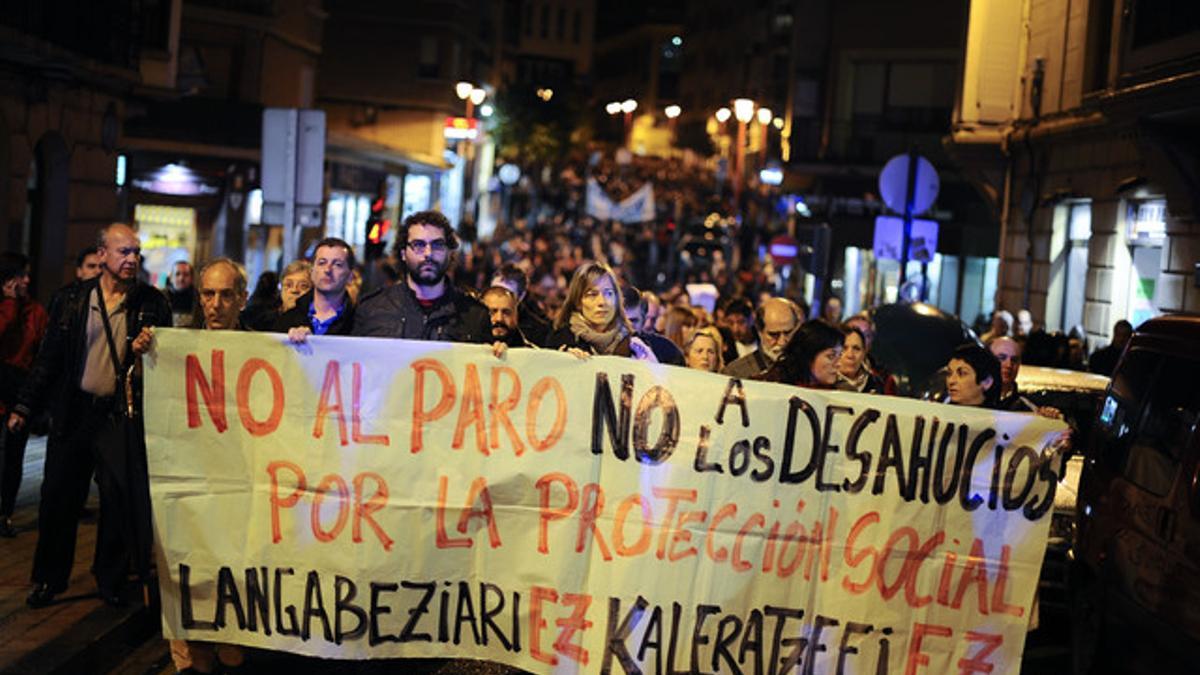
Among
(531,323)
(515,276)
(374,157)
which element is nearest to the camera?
(531,323)

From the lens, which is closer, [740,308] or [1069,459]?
[1069,459]

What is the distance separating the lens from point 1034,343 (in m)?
17.8

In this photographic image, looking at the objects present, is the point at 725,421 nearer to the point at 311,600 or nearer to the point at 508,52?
the point at 311,600

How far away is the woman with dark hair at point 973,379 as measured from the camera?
8258mm

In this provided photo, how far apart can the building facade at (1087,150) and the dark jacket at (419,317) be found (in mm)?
11081

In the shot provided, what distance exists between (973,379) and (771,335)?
5.70ft

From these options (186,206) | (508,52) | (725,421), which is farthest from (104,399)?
(508,52)

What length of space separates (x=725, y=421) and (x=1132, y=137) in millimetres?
15541

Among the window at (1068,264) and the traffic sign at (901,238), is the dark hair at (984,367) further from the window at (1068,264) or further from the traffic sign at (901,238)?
the window at (1068,264)

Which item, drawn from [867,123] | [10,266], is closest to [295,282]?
[10,266]

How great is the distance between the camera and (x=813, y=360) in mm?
8641

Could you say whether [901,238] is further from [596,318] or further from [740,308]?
[596,318]

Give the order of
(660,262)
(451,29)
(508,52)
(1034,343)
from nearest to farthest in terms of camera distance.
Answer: (1034,343), (451,29), (660,262), (508,52)

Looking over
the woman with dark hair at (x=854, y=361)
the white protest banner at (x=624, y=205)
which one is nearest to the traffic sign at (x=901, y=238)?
the woman with dark hair at (x=854, y=361)
